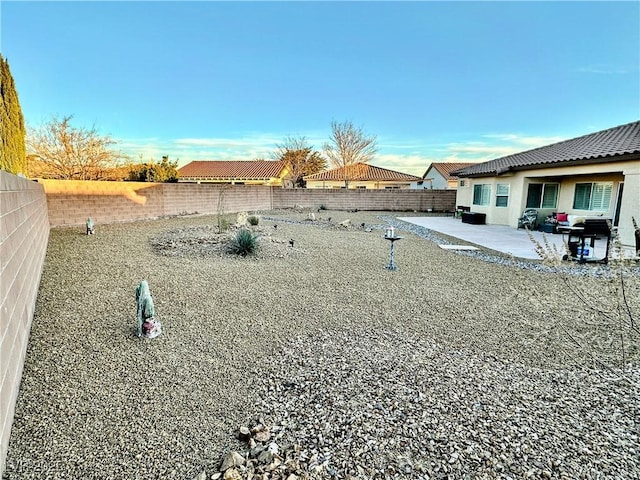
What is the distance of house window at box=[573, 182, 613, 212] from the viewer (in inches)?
499

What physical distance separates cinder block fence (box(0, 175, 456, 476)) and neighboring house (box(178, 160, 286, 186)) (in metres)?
11.7

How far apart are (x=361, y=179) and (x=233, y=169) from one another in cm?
1482

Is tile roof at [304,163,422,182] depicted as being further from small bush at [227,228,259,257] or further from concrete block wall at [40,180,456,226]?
small bush at [227,228,259,257]

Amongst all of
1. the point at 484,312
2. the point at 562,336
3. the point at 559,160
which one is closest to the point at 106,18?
the point at 484,312

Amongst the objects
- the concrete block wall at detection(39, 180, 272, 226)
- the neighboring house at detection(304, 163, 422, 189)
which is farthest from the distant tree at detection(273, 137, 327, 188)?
the concrete block wall at detection(39, 180, 272, 226)

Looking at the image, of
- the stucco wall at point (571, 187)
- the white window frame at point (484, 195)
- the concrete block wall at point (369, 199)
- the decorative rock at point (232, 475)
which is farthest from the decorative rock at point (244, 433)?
the concrete block wall at point (369, 199)

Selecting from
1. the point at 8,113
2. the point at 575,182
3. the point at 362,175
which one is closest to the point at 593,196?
the point at 575,182

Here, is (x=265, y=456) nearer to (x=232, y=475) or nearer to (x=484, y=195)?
(x=232, y=475)

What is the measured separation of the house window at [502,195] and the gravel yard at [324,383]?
11.3m

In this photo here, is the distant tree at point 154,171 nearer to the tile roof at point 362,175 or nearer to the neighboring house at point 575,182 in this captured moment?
the tile roof at point 362,175

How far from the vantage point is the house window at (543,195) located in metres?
14.9

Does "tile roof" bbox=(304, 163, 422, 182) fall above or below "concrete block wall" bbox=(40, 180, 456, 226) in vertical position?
above

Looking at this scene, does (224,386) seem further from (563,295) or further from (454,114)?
(454,114)

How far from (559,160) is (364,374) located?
1315 cm
